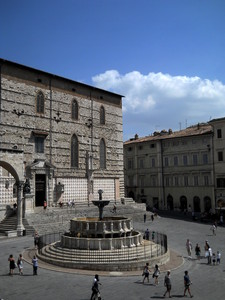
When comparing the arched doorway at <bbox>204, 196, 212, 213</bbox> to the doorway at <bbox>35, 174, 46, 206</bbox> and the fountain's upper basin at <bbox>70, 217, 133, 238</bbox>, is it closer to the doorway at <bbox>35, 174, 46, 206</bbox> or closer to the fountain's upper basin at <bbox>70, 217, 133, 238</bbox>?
the doorway at <bbox>35, 174, 46, 206</bbox>

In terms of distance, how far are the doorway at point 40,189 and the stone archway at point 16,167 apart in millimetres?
5162

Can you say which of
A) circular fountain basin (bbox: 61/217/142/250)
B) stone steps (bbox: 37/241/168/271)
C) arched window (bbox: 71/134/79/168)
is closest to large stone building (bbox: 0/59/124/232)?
arched window (bbox: 71/134/79/168)

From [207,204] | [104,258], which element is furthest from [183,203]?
[104,258]

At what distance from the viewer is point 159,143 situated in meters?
51.2

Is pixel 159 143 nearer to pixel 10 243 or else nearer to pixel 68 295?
pixel 10 243

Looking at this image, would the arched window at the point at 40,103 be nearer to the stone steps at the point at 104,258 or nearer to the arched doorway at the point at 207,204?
the stone steps at the point at 104,258

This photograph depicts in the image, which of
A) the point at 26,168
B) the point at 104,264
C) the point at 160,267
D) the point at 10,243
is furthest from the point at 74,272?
the point at 26,168

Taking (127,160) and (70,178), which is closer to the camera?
(70,178)

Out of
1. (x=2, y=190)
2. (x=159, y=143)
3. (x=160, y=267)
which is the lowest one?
(x=160, y=267)

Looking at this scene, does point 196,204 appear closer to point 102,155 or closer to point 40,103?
point 102,155

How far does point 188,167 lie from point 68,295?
37.3 meters

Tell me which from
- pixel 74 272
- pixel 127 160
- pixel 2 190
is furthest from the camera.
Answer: pixel 127 160

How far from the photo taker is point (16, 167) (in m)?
28.4

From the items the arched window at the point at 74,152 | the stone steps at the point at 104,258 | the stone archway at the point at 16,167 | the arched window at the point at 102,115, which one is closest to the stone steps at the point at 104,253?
the stone steps at the point at 104,258
